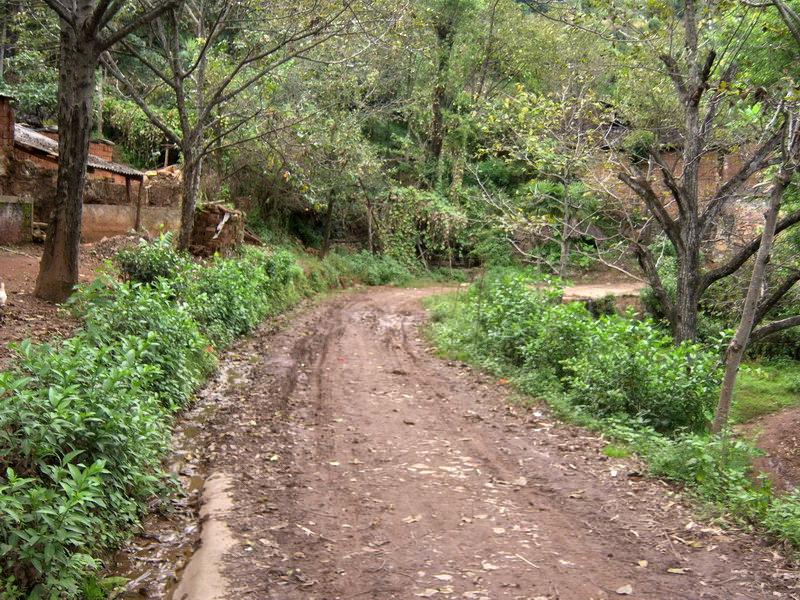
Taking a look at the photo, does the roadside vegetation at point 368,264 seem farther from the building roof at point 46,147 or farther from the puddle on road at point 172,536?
the building roof at point 46,147

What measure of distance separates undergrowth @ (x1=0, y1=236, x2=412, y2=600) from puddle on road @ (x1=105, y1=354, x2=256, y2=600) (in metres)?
0.15

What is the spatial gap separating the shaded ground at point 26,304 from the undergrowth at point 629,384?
20.4 ft

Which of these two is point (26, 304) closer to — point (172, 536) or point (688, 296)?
point (172, 536)

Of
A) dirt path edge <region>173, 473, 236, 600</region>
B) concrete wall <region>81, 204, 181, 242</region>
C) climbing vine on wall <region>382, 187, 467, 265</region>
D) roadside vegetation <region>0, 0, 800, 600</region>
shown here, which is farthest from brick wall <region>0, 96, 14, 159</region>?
climbing vine on wall <region>382, 187, 467, 265</region>

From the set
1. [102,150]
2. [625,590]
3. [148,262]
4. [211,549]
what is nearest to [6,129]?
[148,262]

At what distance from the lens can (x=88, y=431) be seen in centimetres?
488

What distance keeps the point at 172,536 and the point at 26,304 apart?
15.7 ft

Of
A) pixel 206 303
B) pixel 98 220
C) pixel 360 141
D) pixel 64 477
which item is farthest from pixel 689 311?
pixel 360 141

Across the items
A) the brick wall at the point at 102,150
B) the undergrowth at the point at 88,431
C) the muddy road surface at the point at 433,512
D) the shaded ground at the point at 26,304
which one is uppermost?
the brick wall at the point at 102,150

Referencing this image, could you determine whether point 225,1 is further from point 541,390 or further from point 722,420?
point 722,420

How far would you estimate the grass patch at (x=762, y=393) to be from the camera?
1226 centimetres

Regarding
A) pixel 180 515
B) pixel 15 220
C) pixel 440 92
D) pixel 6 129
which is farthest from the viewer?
pixel 440 92

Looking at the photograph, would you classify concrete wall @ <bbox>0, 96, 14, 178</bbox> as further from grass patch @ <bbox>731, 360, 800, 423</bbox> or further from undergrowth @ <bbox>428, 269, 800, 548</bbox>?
grass patch @ <bbox>731, 360, 800, 423</bbox>

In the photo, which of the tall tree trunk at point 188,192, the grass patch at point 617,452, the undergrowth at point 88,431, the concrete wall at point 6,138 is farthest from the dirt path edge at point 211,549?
the concrete wall at point 6,138
